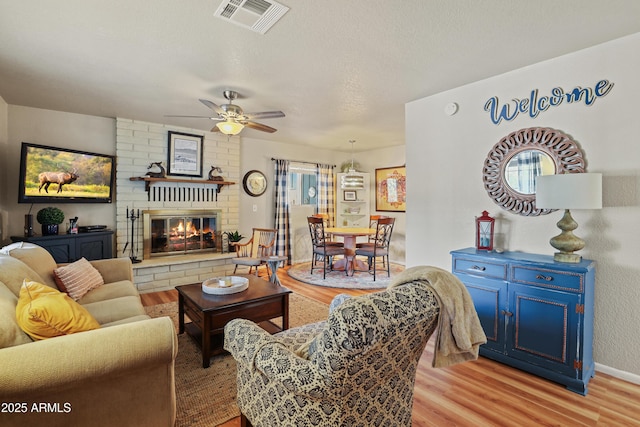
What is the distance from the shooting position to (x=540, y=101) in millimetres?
2674

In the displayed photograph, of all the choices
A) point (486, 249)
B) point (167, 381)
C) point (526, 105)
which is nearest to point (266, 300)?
point (167, 381)

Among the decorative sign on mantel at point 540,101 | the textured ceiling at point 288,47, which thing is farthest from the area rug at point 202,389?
the decorative sign on mantel at point 540,101

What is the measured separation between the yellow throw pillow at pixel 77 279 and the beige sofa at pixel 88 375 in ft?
3.08

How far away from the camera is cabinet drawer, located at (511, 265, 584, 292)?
214 centimetres

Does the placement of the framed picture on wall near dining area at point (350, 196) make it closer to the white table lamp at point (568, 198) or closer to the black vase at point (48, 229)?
the white table lamp at point (568, 198)

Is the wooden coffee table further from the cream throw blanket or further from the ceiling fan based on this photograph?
the ceiling fan

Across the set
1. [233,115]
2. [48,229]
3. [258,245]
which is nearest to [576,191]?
[233,115]

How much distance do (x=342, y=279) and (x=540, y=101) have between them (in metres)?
3.58

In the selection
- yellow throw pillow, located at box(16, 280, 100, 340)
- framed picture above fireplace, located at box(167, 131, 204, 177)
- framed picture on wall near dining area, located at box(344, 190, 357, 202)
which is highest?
framed picture above fireplace, located at box(167, 131, 204, 177)

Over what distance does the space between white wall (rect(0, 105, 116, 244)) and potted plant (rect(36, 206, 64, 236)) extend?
44 cm

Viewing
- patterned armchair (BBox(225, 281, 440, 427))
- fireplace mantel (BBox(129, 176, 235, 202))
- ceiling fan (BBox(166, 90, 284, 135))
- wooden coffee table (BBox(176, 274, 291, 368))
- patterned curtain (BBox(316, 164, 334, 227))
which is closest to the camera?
patterned armchair (BBox(225, 281, 440, 427))

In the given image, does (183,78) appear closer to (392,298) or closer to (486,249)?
(392,298)

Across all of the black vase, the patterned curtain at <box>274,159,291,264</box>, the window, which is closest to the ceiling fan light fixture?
the black vase

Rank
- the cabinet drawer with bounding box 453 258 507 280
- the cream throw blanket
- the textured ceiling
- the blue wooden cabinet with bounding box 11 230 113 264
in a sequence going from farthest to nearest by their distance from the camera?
1. the blue wooden cabinet with bounding box 11 230 113 264
2. the cabinet drawer with bounding box 453 258 507 280
3. the textured ceiling
4. the cream throw blanket
